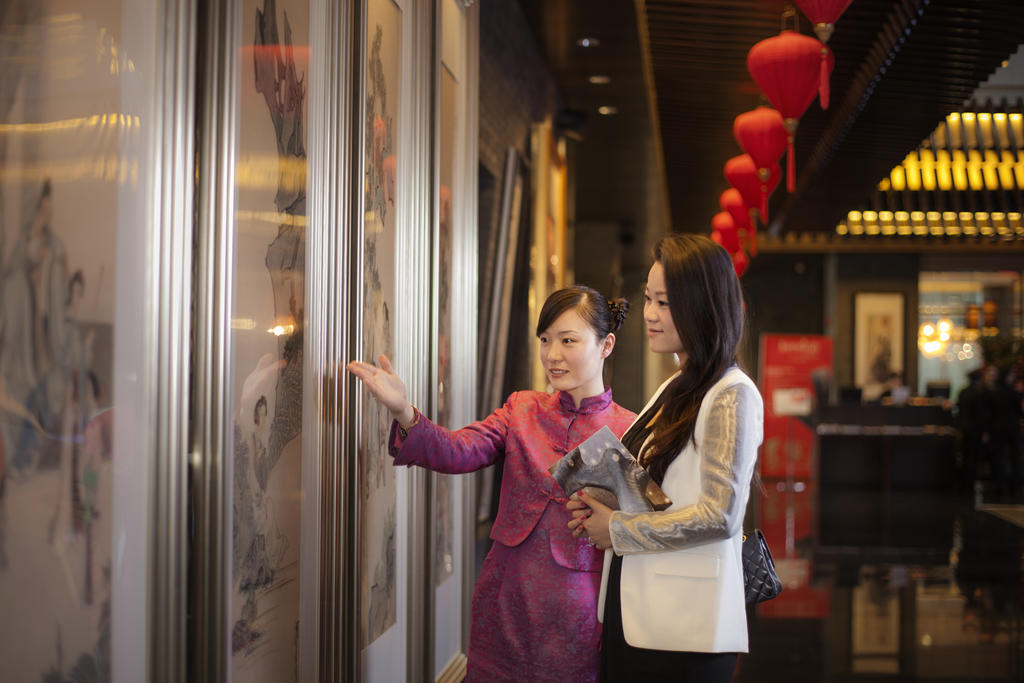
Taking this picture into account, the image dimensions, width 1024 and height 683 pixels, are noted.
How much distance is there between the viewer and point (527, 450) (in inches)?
90.7

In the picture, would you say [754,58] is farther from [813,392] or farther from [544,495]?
[813,392]

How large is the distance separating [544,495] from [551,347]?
343mm

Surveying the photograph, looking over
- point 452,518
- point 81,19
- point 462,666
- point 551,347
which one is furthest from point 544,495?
point 462,666

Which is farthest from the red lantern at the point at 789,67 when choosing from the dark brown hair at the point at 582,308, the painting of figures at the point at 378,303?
the dark brown hair at the point at 582,308

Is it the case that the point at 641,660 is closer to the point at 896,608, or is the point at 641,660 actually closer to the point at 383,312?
the point at 383,312

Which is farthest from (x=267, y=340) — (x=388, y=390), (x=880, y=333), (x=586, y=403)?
(x=880, y=333)

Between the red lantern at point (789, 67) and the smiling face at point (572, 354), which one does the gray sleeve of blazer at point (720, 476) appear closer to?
the smiling face at point (572, 354)

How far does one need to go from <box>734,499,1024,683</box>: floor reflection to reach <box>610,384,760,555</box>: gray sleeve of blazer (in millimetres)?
2740

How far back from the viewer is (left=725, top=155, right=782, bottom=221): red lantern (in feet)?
21.5

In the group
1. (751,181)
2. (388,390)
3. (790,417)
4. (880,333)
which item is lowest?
(790,417)

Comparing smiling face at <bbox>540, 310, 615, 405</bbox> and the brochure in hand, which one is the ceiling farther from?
the brochure in hand

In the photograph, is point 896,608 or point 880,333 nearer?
point 896,608

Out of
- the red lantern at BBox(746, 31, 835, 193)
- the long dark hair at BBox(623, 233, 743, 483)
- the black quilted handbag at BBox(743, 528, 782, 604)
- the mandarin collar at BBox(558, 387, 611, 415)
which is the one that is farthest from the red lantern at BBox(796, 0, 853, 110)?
the black quilted handbag at BBox(743, 528, 782, 604)

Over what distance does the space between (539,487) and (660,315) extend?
61cm
